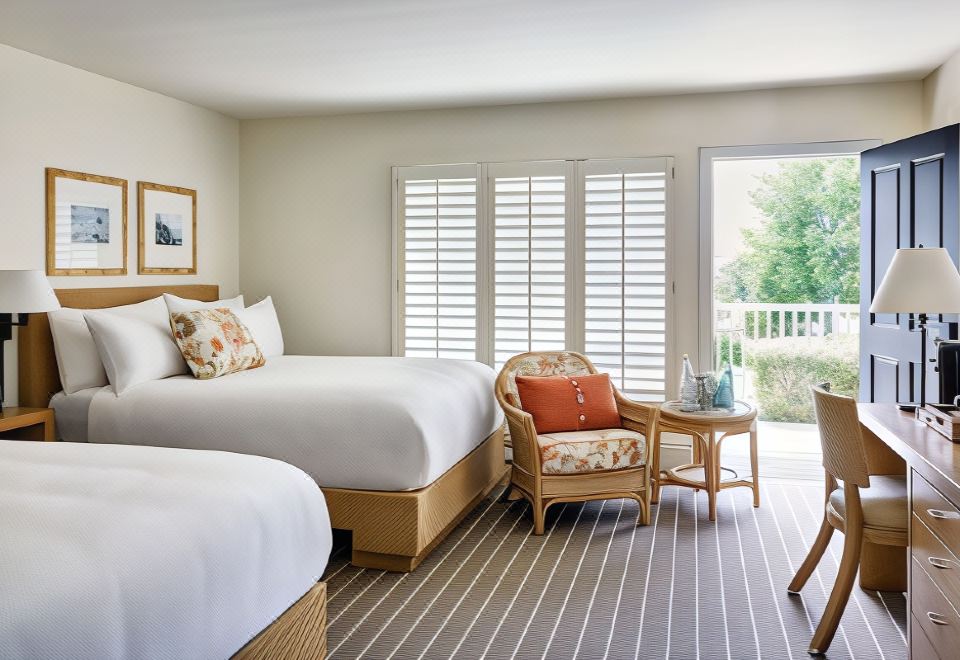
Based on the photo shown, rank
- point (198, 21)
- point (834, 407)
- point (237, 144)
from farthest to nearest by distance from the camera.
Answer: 1. point (237, 144)
2. point (198, 21)
3. point (834, 407)

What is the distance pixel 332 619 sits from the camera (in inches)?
114

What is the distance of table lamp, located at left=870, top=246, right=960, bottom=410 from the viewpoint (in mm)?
2791

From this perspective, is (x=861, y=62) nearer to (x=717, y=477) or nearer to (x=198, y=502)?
(x=717, y=477)

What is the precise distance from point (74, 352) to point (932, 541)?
3.89 metres

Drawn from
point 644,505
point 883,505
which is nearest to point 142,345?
point 644,505

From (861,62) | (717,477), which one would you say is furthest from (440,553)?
(861,62)

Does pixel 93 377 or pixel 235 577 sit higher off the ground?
pixel 93 377

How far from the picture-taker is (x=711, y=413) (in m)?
4.22

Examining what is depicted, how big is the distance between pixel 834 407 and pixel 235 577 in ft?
6.18

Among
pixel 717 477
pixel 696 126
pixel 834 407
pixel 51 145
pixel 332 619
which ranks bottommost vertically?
pixel 332 619

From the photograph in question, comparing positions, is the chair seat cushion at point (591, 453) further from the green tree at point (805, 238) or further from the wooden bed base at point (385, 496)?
the green tree at point (805, 238)

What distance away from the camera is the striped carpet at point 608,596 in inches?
105

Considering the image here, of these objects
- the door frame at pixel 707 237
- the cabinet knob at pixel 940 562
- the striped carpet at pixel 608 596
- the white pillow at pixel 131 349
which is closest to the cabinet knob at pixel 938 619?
the cabinet knob at pixel 940 562

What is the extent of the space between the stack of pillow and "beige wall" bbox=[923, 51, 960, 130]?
405 cm
